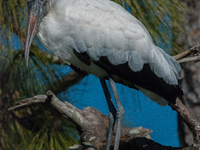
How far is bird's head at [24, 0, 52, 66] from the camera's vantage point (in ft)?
3.96

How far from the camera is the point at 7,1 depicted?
4.50 ft

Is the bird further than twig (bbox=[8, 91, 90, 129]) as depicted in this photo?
No

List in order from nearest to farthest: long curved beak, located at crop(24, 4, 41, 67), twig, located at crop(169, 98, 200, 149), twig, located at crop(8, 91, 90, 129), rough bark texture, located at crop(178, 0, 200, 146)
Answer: twig, located at crop(169, 98, 200, 149) → long curved beak, located at crop(24, 4, 41, 67) → twig, located at crop(8, 91, 90, 129) → rough bark texture, located at crop(178, 0, 200, 146)

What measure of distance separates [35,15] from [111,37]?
1.18 ft

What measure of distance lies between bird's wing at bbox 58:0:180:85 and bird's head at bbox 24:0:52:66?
12 cm

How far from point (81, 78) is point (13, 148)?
2.09ft

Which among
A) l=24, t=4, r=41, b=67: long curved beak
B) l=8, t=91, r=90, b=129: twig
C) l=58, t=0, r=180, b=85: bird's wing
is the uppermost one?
l=24, t=4, r=41, b=67: long curved beak

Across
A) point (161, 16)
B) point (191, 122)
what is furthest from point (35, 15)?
point (191, 122)

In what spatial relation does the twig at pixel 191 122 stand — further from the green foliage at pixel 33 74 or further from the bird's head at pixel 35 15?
the bird's head at pixel 35 15

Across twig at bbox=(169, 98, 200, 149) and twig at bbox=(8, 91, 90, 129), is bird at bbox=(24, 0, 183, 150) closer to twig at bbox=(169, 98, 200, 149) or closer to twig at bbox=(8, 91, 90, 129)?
twig at bbox=(169, 98, 200, 149)

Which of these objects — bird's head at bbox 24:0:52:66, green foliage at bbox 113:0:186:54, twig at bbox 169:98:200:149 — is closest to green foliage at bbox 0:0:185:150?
green foliage at bbox 113:0:186:54

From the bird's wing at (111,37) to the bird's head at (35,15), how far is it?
0.12 meters

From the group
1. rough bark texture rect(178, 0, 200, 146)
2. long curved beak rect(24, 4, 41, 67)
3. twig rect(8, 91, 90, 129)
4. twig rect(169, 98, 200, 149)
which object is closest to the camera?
twig rect(169, 98, 200, 149)

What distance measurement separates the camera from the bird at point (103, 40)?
3.88 ft
